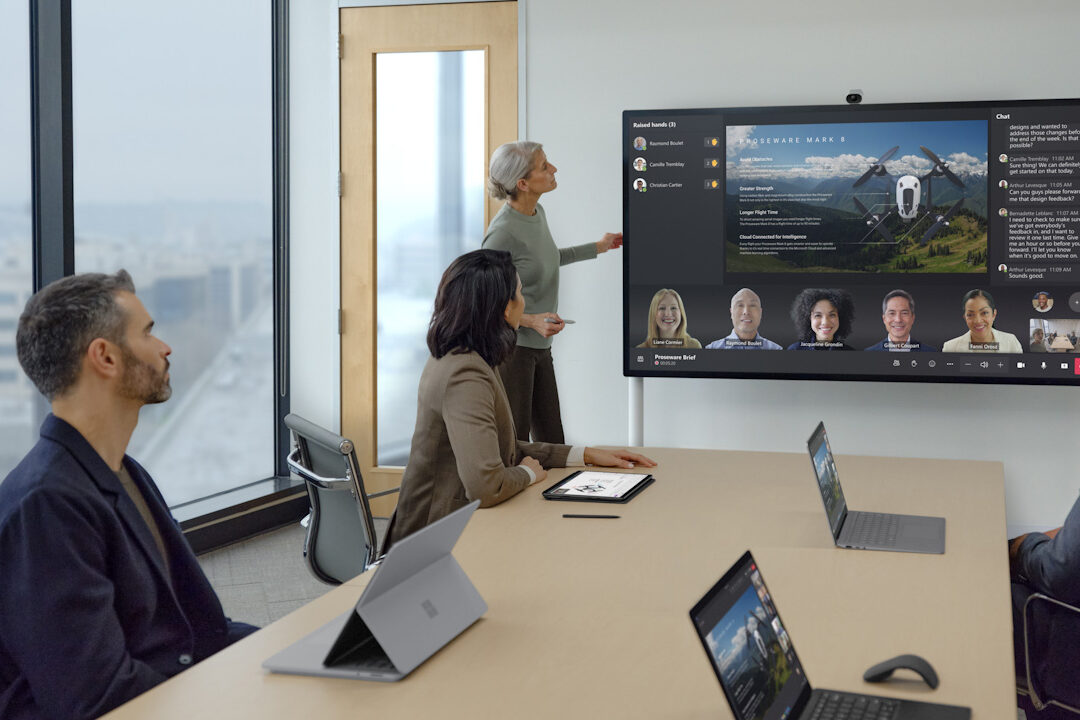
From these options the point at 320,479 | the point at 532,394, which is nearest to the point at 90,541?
the point at 320,479

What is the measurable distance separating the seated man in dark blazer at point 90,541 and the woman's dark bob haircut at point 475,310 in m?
1.03

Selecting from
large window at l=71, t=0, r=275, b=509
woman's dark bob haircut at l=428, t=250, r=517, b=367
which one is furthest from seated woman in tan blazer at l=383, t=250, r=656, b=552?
large window at l=71, t=0, r=275, b=509

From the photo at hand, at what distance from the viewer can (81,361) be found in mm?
1761

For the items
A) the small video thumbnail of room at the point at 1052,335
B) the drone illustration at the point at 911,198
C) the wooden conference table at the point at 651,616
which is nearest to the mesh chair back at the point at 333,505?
the wooden conference table at the point at 651,616

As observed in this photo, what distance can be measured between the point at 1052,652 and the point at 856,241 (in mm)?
2538

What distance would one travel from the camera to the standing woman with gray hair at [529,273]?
396 centimetres

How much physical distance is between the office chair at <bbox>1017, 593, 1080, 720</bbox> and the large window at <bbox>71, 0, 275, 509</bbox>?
11.7 feet

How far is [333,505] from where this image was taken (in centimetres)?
292

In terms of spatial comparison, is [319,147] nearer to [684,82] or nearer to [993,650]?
[684,82]

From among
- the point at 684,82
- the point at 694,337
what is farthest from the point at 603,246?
the point at 684,82

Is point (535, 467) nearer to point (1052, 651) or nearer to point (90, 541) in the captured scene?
point (1052, 651)

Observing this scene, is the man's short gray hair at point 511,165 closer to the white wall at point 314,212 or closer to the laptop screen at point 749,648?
the white wall at point 314,212

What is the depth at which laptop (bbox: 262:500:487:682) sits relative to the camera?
158 centimetres

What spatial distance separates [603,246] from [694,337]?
57 centimetres
